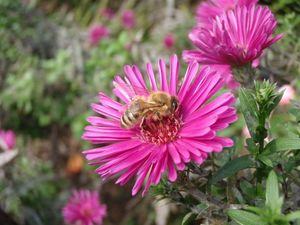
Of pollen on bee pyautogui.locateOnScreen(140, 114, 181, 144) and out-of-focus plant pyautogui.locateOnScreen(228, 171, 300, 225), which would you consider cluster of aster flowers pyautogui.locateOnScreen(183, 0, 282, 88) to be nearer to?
pollen on bee pyautogui.locateOnScreen(140, 114, 181, 144)

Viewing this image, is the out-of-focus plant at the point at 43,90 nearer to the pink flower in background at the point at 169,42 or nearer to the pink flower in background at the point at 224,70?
the pink flower in background at the point at 169,42

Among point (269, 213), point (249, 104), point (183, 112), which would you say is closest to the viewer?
point (269, 213)

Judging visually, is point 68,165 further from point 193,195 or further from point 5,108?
point 193,195

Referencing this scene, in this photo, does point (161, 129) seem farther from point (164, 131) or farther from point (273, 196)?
point (273, 196)

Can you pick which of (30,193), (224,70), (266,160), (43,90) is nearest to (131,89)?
(224,70)

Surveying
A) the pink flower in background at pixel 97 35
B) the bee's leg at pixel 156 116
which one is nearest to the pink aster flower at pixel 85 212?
the bee's leg at pixel 156 116

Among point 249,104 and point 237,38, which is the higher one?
point 237,38

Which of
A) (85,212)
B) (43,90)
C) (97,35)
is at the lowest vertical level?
(85,212)
